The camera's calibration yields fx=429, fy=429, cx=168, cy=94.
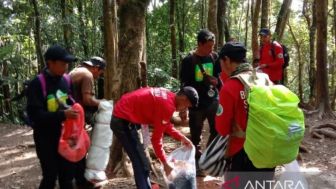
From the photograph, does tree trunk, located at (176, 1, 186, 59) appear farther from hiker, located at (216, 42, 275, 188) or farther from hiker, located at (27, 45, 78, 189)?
hiker, located at (216, 42, 275, 188)

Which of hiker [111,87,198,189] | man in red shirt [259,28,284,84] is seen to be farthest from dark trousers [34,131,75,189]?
man in red shirt [259,28,284,84]

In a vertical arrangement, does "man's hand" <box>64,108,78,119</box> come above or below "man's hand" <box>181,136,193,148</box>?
above

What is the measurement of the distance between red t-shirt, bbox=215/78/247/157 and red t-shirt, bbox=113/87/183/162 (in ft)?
3.34

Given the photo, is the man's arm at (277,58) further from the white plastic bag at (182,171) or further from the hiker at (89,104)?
the white plastic bag at (182,171)

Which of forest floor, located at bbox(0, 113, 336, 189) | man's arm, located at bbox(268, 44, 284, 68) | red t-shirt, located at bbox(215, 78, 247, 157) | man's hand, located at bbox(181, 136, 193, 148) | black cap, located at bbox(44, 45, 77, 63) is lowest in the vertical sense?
forest floor, located at bbox(0, 113, 336, 189)

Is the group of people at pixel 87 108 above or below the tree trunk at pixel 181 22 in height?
below

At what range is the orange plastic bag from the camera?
4.27 metres

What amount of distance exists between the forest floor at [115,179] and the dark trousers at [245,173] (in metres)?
2.42

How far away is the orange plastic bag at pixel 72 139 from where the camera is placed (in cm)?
427

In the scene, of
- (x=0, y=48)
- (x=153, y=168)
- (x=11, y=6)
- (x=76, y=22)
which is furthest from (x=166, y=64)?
(x=153, y=168)

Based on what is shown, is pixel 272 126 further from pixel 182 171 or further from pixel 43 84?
pixel 43 84

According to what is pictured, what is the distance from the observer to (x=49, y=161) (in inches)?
169

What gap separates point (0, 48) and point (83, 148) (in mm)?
8731

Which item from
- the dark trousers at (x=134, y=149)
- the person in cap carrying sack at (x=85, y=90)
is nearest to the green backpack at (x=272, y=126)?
the dark trousers at (x=134, y=149)
